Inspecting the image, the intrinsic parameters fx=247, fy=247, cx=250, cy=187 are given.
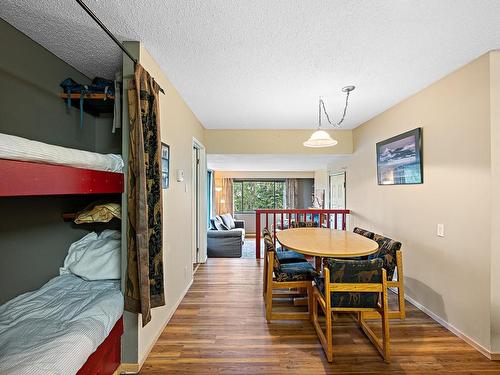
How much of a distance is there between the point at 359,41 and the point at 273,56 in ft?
2.07

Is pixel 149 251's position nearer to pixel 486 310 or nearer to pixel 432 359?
pixel 432 359

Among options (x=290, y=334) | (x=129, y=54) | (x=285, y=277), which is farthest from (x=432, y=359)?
(x=129, y=54)

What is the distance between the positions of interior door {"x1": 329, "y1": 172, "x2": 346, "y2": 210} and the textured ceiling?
109 inches

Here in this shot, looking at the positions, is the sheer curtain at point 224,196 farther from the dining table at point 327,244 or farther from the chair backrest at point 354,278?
the chair backrest at point 354,278

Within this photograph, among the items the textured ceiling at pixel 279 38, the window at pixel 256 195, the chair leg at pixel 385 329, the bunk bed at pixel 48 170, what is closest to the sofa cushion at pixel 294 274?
the chair leg at pixel 385 329

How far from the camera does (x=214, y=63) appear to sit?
6.87 ft

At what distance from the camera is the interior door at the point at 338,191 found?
5.23 metres

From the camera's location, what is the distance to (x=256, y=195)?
9.83 meters

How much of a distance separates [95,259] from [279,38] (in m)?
2.18

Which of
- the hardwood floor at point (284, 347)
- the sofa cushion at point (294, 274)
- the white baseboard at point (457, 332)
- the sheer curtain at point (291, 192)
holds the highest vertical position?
the sheer curtain at point (291, 192)

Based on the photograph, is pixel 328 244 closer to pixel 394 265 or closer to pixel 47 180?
pixel 394 265

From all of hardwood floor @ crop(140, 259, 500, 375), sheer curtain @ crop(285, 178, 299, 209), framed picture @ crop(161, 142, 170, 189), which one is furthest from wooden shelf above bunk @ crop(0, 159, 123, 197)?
sheer curtain @ crop(285, 178, 299, 209)

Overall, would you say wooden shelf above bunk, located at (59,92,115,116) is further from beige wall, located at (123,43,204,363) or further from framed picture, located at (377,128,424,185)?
framed picture, located at (377,128,424,185)

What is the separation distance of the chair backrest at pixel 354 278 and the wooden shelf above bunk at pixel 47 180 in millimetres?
1689
